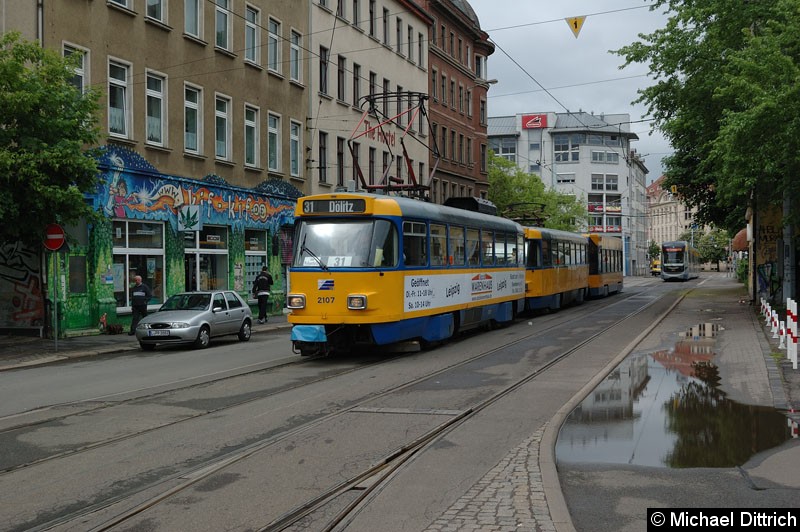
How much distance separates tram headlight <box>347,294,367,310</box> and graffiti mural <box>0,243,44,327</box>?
1051 cm

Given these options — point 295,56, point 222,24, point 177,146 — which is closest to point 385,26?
point 295,56

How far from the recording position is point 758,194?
26156mm

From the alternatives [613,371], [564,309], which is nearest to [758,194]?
[564,309]

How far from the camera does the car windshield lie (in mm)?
21380

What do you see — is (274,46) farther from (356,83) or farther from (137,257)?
(137,257)

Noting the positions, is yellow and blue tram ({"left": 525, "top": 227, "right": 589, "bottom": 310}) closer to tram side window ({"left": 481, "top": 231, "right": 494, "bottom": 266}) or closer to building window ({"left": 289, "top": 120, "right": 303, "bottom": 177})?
tram side window ({"left": 481, "top": 231, "right": 494, "bottom": 266})

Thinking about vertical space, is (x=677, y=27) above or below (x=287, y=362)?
above

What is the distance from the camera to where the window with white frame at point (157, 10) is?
2645 cm

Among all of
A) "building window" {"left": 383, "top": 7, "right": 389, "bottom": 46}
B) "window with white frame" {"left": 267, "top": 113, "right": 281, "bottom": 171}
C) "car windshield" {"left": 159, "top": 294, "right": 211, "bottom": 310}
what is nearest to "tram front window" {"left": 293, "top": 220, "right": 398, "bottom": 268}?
"car windshield" {"left": 159, "top": 294, "right": 211, "bottom": 310}

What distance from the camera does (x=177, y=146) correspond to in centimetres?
2747

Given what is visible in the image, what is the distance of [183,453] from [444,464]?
8.32 ft

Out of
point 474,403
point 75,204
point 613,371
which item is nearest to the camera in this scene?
point 474,403

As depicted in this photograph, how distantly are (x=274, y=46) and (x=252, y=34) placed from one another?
1.61 m

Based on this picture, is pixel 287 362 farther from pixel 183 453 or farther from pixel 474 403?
pixel 183 453
